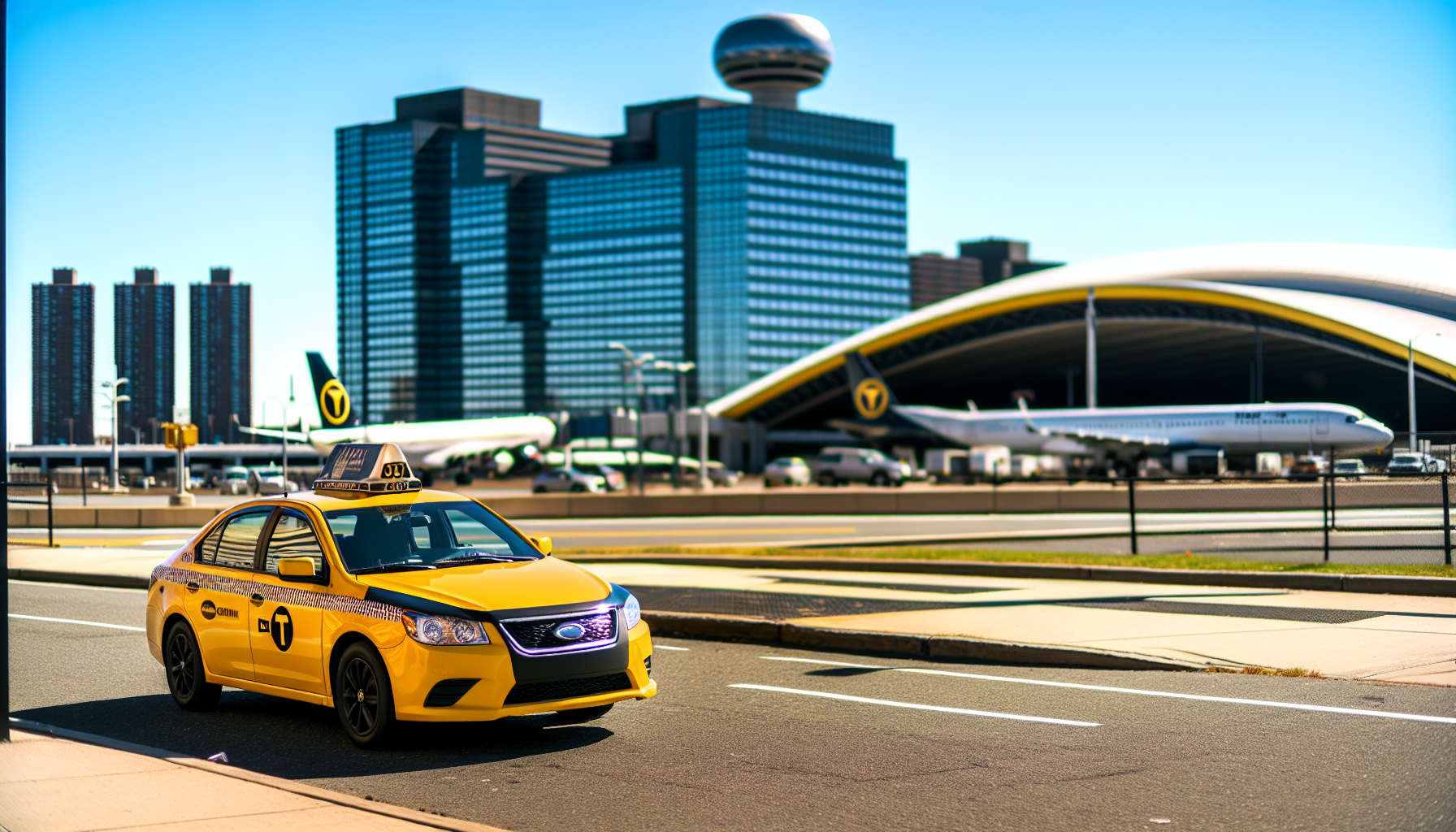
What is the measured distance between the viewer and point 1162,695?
9.30 metres

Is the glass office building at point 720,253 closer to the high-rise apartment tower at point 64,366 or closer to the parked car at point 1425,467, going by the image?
the high-rise apartment tower at point 64,366

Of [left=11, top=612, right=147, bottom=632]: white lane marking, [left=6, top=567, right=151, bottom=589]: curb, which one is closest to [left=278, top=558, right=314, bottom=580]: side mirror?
[left=11, top=612, right=147, bottom=632]: white lane marking

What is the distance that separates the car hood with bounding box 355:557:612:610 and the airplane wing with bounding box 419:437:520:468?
251 ft

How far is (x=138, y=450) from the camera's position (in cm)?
16838

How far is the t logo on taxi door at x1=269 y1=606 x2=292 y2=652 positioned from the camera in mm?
8523

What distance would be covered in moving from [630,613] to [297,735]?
2452 mm

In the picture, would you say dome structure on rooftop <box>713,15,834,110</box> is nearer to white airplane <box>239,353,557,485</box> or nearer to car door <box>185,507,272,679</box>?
white airplane <box>239,353,557,485</box>

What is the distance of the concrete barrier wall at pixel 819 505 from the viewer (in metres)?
36.8

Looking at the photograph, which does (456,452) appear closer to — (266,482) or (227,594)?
(266,482)

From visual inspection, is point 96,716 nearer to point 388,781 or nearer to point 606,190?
point 388,781

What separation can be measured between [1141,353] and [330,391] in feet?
239

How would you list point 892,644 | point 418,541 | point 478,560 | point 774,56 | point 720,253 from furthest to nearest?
point 774,56, point 720,253, point 892,644, point 418,541, point 478,560

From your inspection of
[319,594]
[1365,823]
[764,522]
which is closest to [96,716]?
[319,594]

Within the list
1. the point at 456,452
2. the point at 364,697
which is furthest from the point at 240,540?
the point at 456,452
